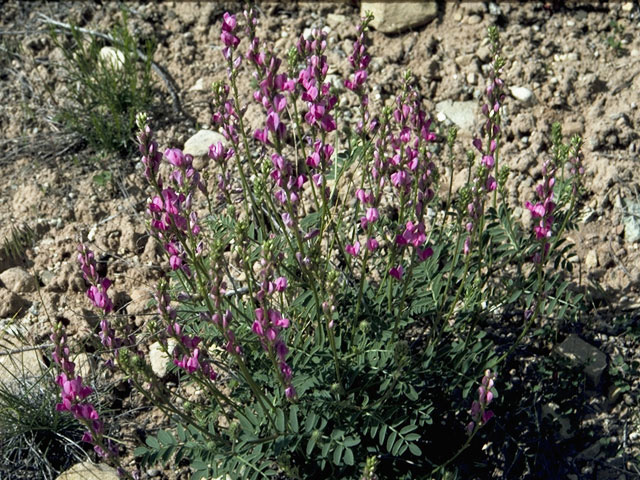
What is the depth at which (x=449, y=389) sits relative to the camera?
3.61 metres

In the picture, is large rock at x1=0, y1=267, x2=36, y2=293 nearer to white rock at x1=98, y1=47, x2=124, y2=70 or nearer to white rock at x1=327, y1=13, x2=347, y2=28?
white rock at x1=98, y1=47, x2=124, y2=70

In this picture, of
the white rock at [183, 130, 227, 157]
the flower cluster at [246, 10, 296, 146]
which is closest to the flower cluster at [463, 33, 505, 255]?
the flower cluster at [246, 10, 296, 146]

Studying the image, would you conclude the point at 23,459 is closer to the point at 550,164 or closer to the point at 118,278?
the point at 118,278

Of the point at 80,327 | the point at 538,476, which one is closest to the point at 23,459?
the point at 80,327

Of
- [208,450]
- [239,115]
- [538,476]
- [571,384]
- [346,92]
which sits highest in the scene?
[239,115]

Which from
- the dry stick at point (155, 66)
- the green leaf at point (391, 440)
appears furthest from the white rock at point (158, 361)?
the dry stick at point (155, 66)

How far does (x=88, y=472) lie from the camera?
394 centimetres

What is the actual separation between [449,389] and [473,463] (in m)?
0.38

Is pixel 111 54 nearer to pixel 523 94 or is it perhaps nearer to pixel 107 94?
pixel 107 94

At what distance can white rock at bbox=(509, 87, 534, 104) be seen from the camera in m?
5.34

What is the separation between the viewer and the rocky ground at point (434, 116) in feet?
14.4

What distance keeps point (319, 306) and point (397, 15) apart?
320 centimetres

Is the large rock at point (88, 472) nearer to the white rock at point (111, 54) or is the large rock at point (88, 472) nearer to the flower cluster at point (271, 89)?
the flower cluster at point (271, 89)

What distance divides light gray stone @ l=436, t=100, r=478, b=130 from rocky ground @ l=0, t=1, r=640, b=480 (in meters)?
0.01
